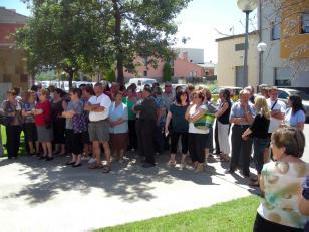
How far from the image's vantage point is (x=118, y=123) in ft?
33.2

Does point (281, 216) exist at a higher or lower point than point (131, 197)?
higher

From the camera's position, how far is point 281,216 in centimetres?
368

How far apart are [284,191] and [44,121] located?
795cm

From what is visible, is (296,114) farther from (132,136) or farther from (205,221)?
(132,136)

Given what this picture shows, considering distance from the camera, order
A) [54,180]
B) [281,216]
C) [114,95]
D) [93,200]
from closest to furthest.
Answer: [281,216]
[93,200]
[54,180]
[114,95]

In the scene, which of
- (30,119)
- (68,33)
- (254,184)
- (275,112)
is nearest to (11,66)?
(68,33)

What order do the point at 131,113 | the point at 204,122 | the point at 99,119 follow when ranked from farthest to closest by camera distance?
1. the point at 131,113
2. the point at 99,119
3. the point at 204,122

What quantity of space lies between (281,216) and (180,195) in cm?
402

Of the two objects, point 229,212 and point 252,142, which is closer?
point 229,212

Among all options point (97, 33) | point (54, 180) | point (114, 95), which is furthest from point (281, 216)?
point (97, 33)

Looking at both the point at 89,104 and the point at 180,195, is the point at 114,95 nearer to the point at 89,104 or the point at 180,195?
the point at 89,104

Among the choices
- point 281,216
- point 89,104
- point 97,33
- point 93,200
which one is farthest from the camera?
point 97,33

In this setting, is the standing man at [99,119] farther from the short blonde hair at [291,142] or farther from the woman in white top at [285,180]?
the short blonde hair at [291,142]

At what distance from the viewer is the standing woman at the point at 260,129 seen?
780cm
